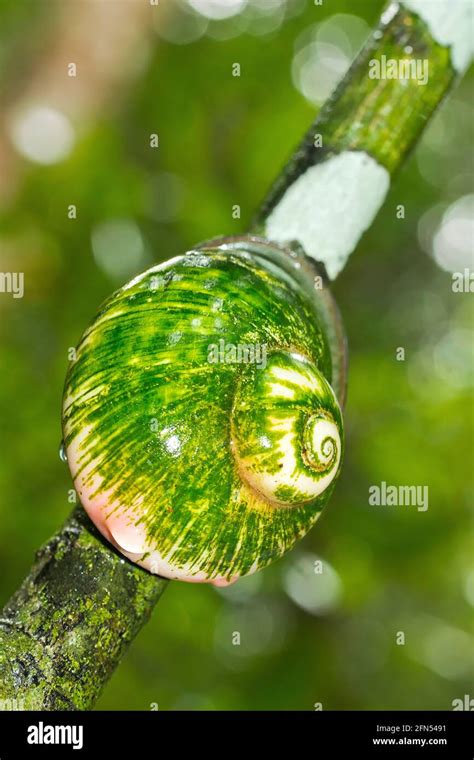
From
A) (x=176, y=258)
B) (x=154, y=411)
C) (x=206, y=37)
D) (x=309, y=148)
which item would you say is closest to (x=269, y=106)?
(x=206, y=37)

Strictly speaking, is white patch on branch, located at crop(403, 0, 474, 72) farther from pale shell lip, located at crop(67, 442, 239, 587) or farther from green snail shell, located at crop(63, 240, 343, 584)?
pale shell lip, located at crop(67, 442, 239, 587)

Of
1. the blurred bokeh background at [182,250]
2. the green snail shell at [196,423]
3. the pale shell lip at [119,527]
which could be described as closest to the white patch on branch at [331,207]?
the green snail shell at [196,423]

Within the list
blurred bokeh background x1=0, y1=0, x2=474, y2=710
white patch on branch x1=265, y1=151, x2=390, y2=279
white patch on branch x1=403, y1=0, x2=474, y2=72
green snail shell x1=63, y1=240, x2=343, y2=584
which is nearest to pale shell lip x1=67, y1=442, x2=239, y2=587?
green snail shell x1=63, y1=240, x2=343, y2=584

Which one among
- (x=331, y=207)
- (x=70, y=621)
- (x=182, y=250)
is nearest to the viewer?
(x=70, y=621)

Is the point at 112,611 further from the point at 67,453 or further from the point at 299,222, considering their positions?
the point at 299,222

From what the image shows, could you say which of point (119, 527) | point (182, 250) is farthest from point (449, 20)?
point (182, 250)

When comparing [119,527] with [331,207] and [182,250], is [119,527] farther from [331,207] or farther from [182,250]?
[182,250]
